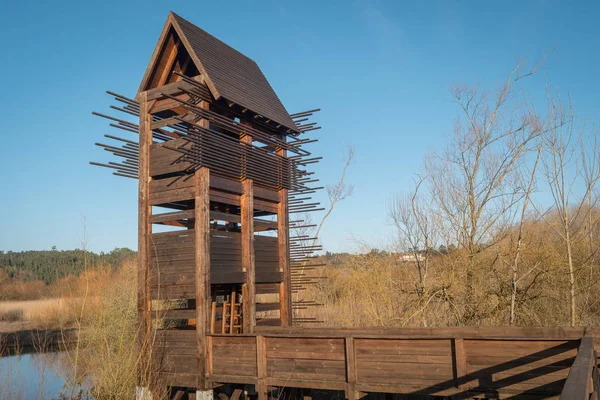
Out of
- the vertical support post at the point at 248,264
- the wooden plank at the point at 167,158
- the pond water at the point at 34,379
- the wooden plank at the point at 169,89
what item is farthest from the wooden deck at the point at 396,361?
the wooden plank at the point at 169,89

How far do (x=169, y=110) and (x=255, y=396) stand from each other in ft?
20.3

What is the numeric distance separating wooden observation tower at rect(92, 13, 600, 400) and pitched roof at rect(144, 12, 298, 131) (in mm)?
37

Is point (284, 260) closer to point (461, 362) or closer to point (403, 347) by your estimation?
point (403, 347)

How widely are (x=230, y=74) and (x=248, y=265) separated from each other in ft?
13.8

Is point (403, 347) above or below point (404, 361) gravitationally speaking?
above

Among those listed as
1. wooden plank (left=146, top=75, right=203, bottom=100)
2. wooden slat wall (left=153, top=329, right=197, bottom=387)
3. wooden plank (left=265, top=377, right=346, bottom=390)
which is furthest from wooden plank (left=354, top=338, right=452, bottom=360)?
wooden plank (left=146, top=75, right=203, bottom=100)

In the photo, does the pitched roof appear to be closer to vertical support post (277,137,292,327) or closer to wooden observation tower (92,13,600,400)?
wooden observation tower (92,13,600,400)

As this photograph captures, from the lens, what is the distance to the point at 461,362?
686 cm

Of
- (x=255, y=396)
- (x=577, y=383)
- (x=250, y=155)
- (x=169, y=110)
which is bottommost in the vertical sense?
(x=255, y=396)

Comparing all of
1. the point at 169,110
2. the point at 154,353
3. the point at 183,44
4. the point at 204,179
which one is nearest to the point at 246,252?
the point at 204,179

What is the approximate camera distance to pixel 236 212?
1266cm

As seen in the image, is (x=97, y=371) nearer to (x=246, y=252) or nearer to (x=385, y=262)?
(x=246, y=252)

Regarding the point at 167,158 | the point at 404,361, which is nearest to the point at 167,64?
the point at 167,158

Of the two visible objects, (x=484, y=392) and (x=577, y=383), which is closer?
(x=577, y=383)
